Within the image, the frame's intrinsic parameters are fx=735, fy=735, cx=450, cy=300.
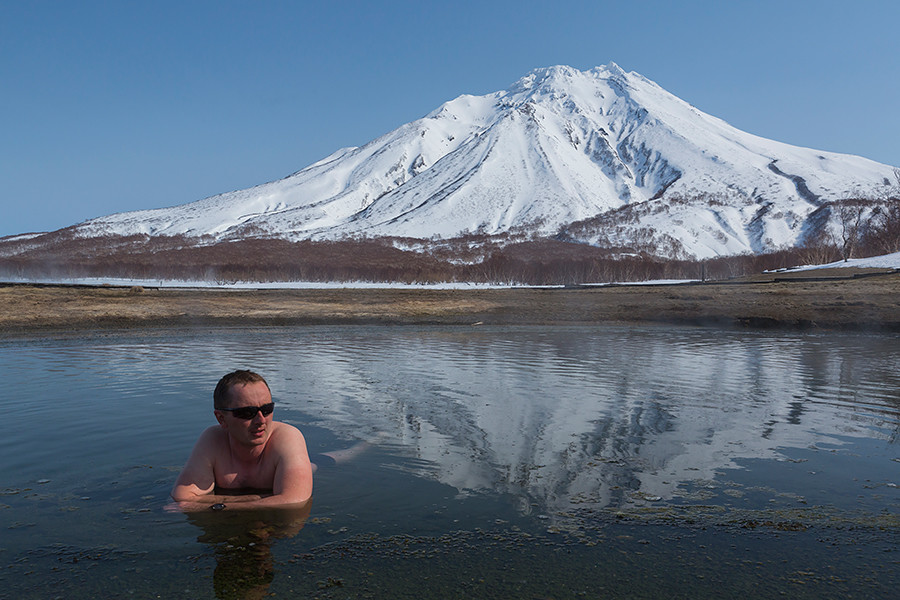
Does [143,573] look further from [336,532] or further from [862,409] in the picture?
[862,409]

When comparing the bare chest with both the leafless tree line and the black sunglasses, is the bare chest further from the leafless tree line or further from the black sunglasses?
the leafless tree line

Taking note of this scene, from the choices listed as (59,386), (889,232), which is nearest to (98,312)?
(59,386)

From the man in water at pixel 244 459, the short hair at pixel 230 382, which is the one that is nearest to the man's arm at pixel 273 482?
the man in water at pixel 244 459

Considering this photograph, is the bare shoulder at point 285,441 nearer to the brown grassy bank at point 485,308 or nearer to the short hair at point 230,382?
the short hair at point 230,382

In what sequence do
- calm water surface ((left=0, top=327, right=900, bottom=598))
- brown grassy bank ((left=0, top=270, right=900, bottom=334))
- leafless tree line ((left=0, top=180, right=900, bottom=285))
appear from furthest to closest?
leafless tree line ((left=0, top=180, right=900, bottom=285)), brown grassy bank ((left=0, top=270, right=900, bottom=334)), calm water surface ((left=0, top=327, right=900, bottom=598))

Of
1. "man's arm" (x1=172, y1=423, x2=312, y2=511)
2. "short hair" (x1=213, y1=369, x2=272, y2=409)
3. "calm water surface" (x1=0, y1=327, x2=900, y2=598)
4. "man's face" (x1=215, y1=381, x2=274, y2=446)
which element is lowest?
"calm water surface" (x1=0, y1=327, x2=900, y2=598)

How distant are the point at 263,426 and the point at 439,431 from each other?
3.85 meters

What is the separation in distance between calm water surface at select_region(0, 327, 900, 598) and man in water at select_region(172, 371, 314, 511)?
0.18 metres

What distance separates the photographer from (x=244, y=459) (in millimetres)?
6516

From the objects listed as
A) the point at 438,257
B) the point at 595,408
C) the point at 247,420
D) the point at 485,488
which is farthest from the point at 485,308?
the point at 438,257

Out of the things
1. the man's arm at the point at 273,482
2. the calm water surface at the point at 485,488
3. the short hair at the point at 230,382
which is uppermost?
the short hair at the point at 230,382

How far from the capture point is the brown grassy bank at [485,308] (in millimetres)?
29031

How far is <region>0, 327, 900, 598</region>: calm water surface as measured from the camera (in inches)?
194

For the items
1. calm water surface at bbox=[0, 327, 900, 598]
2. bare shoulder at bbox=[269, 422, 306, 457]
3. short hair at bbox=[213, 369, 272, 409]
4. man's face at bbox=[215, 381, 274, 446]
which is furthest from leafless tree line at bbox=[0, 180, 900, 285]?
short hair at bbox=[213, 369, 272, 409]
